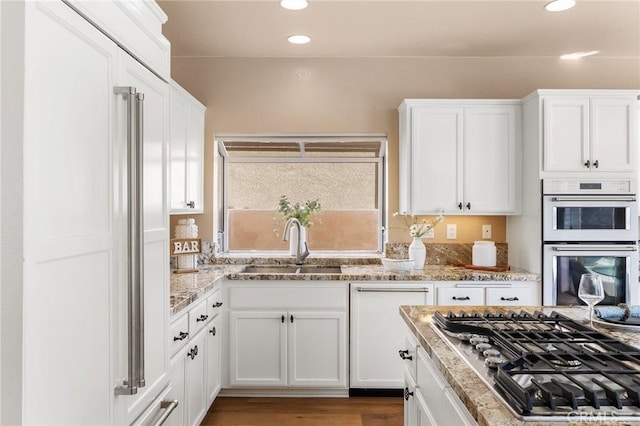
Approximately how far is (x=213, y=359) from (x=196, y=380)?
39 centimetres

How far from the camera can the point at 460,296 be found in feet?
10.7

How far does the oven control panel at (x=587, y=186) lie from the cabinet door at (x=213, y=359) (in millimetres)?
2454

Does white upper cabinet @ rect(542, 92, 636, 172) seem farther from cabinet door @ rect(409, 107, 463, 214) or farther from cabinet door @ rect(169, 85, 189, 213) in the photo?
cabinet door @ rect(169, 85, 189, 213)

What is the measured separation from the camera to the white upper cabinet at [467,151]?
3508 mm

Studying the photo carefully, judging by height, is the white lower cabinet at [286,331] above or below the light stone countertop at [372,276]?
below

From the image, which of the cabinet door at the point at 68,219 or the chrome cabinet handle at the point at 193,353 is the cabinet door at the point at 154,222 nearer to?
the cabinet door at the point at 68,219

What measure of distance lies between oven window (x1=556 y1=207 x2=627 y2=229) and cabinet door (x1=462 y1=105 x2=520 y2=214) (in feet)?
1.22

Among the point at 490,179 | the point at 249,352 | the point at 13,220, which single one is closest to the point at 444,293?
the point at 490,179

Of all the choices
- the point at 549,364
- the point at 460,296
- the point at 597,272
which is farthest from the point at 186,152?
the point at 597,272

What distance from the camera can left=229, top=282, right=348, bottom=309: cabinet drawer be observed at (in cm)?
324

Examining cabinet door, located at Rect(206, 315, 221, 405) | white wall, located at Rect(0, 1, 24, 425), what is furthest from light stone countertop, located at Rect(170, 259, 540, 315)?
white wall, located at Rect(0, 1, 24, 425)

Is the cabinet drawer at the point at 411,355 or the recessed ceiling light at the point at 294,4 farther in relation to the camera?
the recessed ceiling light at the point at 294,4

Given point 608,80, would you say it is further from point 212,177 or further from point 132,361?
point 132,361

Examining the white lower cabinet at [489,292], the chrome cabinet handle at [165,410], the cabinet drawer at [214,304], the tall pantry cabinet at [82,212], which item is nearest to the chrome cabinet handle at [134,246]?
the tall pantry cabinet at [82,212]
